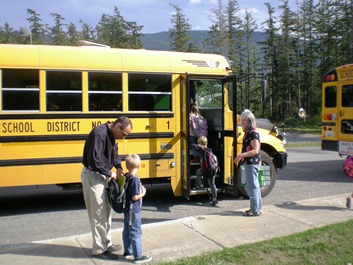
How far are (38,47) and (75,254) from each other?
335cm

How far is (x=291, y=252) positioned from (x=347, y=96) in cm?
675

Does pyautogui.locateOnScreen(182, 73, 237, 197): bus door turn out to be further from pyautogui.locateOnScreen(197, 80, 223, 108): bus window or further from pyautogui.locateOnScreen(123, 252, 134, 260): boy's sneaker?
pyautogui.locateOnScreen(123, 252, 134, 260): boy's sneaker

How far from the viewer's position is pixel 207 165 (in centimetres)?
643

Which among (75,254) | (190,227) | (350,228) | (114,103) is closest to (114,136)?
(75,254)

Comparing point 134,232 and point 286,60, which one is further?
point 286,60

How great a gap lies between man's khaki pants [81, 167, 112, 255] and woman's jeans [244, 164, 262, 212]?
2361 millimetres

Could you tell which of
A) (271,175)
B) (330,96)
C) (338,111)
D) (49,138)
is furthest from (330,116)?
(49,138)

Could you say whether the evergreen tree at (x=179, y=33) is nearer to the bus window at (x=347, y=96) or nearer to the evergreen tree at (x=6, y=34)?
the evergreen tree at (x=6, y=34)

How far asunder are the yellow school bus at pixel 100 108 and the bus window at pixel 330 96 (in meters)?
4.02

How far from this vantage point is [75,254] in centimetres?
423

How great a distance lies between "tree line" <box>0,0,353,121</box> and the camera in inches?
1492

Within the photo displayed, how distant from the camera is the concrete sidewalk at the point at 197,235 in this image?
4168mm

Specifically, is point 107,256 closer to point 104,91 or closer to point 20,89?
point 104,91

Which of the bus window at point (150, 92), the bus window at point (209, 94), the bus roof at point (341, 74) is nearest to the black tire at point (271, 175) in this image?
the bus window at point (209, 94)
